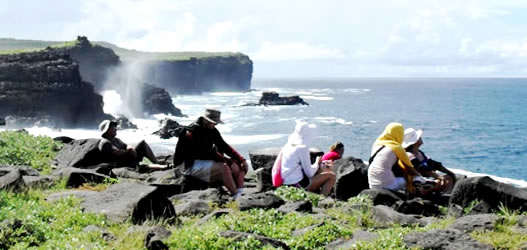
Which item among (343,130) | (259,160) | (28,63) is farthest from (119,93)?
(259,160)

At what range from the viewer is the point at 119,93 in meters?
121

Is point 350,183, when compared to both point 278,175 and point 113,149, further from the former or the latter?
point 113,149

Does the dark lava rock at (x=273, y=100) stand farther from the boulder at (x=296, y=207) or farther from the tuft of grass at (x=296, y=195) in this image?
the boulder at (x=296, y=207)

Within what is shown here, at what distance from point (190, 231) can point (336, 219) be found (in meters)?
2.37

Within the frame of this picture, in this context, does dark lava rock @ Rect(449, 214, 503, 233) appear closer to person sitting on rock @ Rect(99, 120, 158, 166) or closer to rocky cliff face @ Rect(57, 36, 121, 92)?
person sitting on rock @ Rect(99, 120, 158, 166)

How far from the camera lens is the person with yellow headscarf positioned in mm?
11219

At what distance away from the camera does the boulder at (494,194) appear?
9.09 meters

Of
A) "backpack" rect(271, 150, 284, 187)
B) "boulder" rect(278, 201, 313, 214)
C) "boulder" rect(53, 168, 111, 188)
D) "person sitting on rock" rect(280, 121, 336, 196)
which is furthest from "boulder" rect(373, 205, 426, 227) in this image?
"boulder" rect(53, 168, 111, 188)

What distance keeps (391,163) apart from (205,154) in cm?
350

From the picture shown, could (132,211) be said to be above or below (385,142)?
below

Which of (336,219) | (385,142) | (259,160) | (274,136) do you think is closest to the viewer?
(336,219)

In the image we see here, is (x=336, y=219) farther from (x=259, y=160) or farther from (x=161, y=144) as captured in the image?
(x=161, y=144)

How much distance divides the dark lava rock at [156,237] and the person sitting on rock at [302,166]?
398 centimetres

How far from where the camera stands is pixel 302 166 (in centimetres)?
1152
